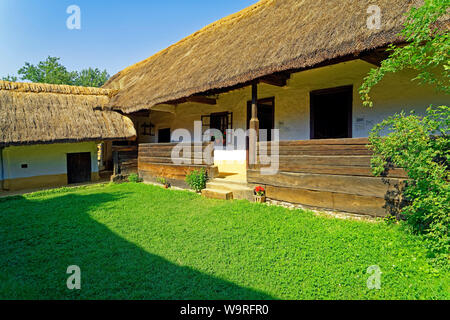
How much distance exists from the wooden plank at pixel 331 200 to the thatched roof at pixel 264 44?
7.51 feet

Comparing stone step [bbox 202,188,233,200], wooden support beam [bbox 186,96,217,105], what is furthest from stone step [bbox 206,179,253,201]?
wooden support beam [bbox 186,96,217,105]

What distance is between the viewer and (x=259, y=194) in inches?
210

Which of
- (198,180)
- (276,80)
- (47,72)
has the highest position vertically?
(47,72)

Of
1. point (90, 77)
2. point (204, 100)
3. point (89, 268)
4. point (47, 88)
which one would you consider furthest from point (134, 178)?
point (90, 77)

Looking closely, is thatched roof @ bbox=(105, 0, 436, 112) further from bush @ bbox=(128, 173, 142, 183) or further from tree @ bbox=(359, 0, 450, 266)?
bush @ bbox=(128, 173, 142, 183)

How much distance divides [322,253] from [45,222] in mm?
4875

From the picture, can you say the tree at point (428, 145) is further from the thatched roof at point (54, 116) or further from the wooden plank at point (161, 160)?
the thatched roof at point (54, 116)

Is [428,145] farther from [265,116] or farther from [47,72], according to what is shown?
[47,72]

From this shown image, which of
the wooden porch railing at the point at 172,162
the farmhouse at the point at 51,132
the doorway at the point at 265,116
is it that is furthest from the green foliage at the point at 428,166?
the farmhouse at the point at 51,132

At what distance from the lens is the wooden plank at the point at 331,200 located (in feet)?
12.9

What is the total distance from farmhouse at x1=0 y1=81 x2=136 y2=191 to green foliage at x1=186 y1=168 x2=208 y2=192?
13.5 ft

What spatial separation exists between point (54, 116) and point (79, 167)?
2.13 metres

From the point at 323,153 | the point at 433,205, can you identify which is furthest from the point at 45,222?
the point at 433,205

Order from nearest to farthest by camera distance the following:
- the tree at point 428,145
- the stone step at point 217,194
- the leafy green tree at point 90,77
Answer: the tree at point 428,145 → the stone step at point 217,194 → the leafy green tree at point 90,77
